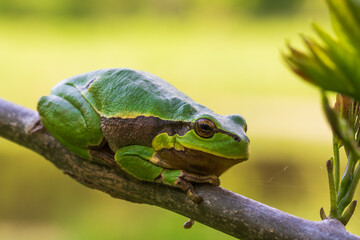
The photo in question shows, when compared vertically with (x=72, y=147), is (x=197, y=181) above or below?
above

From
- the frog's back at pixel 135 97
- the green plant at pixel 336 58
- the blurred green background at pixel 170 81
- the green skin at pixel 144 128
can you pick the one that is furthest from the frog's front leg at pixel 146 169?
the green plant at pixel 336 58

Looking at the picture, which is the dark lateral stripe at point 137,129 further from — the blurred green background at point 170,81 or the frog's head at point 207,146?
the blurred green background at point 170,81

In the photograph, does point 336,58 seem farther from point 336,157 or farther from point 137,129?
point 137,129

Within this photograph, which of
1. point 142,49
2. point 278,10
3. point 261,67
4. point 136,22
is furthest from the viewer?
point 278,10

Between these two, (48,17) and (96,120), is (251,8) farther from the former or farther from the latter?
(96,120)

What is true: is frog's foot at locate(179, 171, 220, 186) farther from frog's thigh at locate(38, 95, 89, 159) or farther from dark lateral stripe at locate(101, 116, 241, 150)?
frog's thigh at locate(38, 95, 89, 159)

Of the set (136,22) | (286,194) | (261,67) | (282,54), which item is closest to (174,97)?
(282,54)
